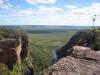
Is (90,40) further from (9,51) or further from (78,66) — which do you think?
(78,66)

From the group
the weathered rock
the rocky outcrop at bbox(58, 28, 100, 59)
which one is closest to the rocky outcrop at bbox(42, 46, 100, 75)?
the rocky outcrop at bbox(58, 28, 100, 59)

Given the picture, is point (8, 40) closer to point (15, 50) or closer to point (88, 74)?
point (15, 50)

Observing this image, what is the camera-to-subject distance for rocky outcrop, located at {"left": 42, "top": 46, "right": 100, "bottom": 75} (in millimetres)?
11758

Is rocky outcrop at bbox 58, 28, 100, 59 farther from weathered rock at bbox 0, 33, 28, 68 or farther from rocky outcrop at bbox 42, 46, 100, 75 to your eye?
weathered rock at bbox 0, 33, 28, 68

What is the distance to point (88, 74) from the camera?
11.7m

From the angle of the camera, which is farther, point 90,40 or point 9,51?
point 9,51

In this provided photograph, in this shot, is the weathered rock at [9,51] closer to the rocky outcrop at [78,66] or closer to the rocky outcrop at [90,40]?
the rocky outcrop at [90,40]

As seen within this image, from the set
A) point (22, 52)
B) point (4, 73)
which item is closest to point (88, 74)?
point (4, 73)

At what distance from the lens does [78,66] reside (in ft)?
41.4

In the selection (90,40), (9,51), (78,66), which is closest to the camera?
(78,66)

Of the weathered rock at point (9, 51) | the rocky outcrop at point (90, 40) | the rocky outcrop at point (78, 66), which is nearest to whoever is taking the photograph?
the rocky outcrop at point (78, 66)

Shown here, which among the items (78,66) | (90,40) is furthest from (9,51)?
(78,66)

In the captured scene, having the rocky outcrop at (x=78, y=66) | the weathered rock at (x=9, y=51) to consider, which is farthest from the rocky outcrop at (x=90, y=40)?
the weathered rock at (x=9, y=51)

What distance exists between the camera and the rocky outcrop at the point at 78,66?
1176 centimetres
